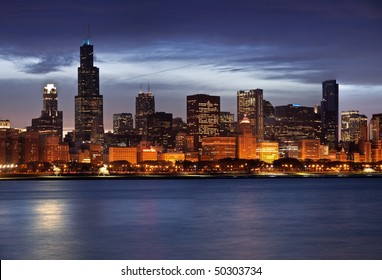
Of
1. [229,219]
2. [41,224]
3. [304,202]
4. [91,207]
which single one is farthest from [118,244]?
[304,202]

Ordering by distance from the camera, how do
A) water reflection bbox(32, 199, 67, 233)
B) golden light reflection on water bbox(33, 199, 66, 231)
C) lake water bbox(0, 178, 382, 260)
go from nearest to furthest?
1. lake water bbox(0, 178, 382, 260)
2. water reflection bbox(32, 199, 67, 233)
3. golden light reflection on water bbox(33, 199, 66, 231)

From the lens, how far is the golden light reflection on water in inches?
1875

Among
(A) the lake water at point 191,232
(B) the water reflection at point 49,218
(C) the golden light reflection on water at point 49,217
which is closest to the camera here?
(A) the lake water at point 191,232

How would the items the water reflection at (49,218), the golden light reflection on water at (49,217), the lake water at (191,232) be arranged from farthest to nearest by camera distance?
1. the golden light reflection on water at (49,217)
2. the water reflection at (49,218)
3. the lake water at (191,232)

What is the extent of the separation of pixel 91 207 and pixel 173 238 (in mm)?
29725

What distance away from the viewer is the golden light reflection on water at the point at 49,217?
4762 centimetres

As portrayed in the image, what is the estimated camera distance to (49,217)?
5575 cm

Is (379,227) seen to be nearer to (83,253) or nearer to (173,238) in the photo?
(173,238)

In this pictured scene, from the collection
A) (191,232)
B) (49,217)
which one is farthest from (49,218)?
(191,232)

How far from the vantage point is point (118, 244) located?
36.9m

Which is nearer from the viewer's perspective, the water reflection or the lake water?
the lake water

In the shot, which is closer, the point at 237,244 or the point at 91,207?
the point at 237,244
